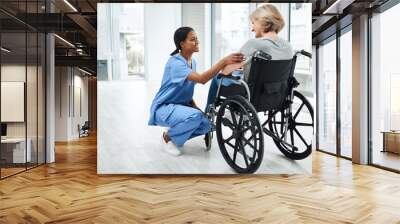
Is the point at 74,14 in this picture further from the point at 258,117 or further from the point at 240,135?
the point at 258,117

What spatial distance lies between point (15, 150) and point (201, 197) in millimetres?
3355

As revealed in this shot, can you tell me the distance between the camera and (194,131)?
5.89 metres

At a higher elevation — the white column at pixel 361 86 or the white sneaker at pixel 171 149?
the white column at pixel 361 86

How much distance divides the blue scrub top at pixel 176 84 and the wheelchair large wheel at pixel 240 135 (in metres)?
0.55

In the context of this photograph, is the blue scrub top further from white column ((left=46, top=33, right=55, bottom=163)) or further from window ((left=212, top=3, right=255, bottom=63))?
white column ((left=46, top=33, right=55, bottom=163))

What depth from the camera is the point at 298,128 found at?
6016 millimetres

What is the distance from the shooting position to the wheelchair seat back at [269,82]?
559 centimetres

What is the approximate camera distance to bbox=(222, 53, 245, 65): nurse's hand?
5809mm

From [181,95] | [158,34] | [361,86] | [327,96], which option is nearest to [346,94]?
[361,86]

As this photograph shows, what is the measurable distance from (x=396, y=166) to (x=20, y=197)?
562cm

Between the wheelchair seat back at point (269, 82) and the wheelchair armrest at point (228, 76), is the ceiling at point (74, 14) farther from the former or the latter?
the wheelchair armrest at point (228, 76)

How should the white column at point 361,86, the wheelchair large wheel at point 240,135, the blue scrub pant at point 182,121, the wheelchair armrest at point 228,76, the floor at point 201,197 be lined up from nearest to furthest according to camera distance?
1. the floor at point 201,197
2. the wheelchair large wheel at point 240,135
3. the wheelchair armrest at point 228,76
4. the blue scrub pant at point 182,121
5. the white column at point 361,86

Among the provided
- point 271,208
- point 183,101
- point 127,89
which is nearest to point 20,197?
point 127,89

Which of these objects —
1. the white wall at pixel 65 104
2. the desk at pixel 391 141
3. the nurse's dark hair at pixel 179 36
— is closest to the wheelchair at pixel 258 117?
the nurse's dark hair at pixel 179 36
